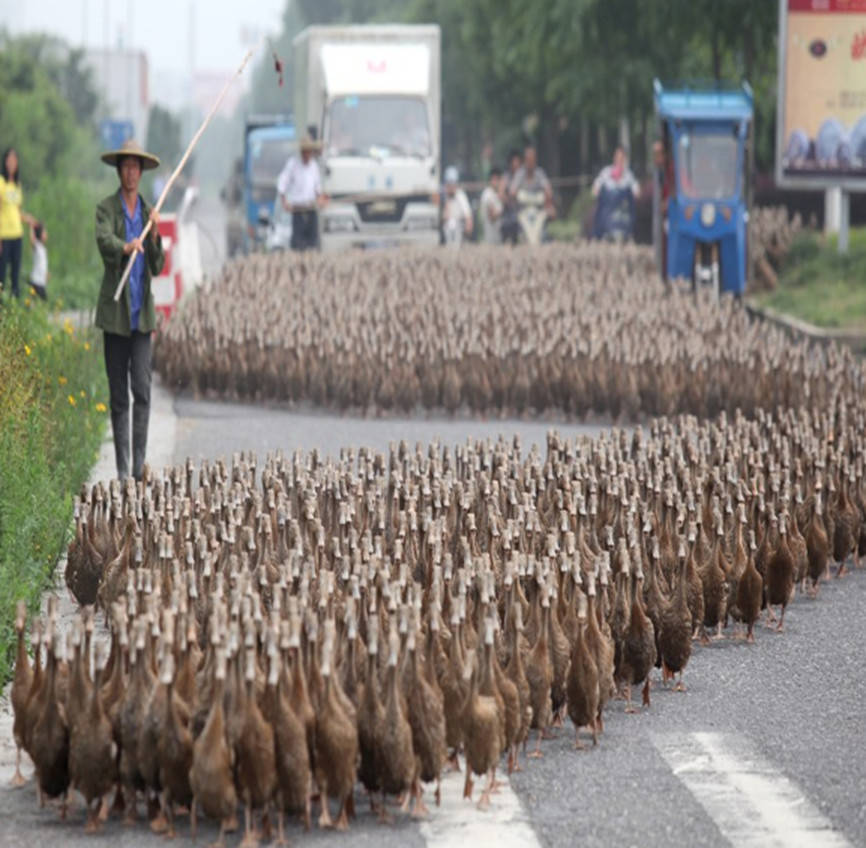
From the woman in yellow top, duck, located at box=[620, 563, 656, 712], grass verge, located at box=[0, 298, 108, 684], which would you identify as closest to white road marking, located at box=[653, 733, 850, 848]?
duck, located at box=[620, 563, 656, 712]

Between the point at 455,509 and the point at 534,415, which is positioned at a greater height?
the point at 455,509

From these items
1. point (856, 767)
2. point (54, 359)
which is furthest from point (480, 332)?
point (856, 767)

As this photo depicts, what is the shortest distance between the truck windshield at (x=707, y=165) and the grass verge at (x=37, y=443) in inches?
542

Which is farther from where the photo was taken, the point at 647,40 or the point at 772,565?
the point at 647,40

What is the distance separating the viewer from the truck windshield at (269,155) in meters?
47.4

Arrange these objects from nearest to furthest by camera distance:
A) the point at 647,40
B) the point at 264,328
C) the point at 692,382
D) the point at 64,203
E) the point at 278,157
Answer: the point at 692,382 < the point at 264,328 < the point at 64,203 < the point at 647,40 < the point at 278,157

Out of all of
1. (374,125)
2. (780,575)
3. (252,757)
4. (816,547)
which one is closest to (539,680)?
(252,757)

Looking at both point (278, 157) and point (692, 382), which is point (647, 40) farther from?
point (692, 382)

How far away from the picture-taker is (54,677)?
7250mm

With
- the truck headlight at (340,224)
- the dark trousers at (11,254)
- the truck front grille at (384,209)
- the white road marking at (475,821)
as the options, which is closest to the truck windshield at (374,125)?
the truck front grille at (384,209)

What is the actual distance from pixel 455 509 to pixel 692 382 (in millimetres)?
8213

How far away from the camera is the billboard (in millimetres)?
29859

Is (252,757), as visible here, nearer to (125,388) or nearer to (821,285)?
(125,388)

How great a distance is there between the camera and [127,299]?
13648 millimetres
